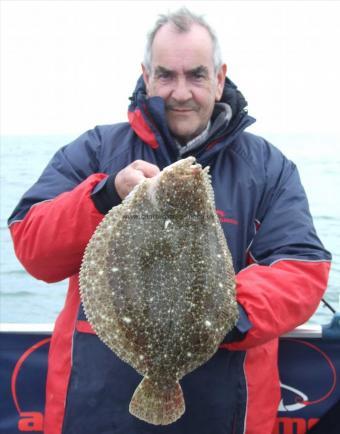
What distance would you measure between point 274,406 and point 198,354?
3.20 ft

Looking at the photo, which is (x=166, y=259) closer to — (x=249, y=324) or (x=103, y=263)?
(x=103, y=263)

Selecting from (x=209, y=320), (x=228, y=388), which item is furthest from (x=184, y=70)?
(x=228, y=388)

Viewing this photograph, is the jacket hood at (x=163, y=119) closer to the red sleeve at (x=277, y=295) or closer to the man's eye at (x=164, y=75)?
the man's eye at (x=164, y=75)

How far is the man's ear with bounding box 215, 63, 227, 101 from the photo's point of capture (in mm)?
3041

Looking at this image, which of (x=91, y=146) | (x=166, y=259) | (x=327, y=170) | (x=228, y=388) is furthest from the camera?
(x=327, y=170)

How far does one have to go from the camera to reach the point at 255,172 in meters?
2.94

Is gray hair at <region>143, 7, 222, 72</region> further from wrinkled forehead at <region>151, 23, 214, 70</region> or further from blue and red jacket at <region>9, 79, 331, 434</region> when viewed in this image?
blue and red jacket at <region>9, 79, 331, 434</region>

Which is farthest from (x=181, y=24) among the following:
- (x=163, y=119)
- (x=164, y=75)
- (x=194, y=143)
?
(x=194, y=143)

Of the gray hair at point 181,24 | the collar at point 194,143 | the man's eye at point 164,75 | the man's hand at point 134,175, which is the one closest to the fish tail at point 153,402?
the man's hand at point 134,175

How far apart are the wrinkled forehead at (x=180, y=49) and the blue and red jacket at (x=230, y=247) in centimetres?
22

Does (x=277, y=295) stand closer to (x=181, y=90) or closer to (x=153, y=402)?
(x=153, y=402)

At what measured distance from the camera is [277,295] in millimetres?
2539

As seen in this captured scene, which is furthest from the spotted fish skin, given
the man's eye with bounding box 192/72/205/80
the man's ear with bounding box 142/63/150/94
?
the man's ear with bounding box 142/63/150/94

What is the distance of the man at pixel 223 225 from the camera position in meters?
2.54
